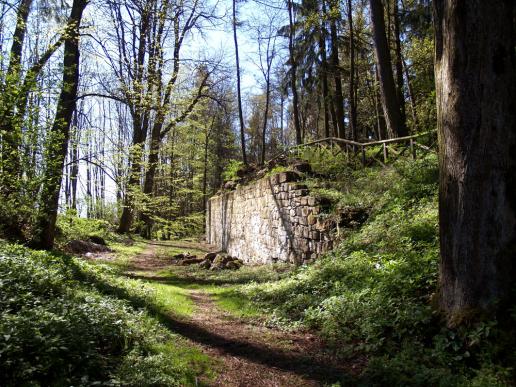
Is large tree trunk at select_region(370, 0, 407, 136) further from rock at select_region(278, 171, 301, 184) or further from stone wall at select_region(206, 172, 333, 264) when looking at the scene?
stone wall at select_region(206, 172, 333, 264)

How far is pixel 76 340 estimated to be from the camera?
3559 millimetres

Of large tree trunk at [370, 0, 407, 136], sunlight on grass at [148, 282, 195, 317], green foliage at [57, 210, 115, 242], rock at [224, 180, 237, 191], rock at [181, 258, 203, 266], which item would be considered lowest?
rock at [181, 258, 203, 266]

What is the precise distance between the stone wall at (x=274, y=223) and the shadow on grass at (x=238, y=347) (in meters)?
4.04

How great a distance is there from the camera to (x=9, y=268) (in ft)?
15.7

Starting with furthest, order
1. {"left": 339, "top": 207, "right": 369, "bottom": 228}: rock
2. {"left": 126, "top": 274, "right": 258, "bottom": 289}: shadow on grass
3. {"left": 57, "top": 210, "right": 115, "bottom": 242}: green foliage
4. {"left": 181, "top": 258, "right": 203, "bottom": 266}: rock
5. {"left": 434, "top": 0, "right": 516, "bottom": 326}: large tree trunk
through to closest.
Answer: {"left": 181, "top": 258, "right": 203, "bottom": 266}: rock → {"left": 57, "top": 210, "right": 115, "bottom": 242}: green foliage → {"left": 126, "top": 274, "right": 258, "bottom": 289}: shadow on grass → {"left": 339, "top": 207, "right": 369, "bottom": 228}: rock → {"left": 434, "top": 0, "right": 516, "bottom": 326}: large tree trunk

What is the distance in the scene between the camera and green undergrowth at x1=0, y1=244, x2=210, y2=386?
10.3 feet

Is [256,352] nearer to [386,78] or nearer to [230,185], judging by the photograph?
[386,78]

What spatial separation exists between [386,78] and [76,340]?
34.7 ft

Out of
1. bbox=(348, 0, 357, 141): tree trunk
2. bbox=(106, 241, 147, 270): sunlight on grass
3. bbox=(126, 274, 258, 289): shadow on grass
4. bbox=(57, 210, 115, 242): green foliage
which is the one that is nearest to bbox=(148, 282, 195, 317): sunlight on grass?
bbox=(126, 274, 258, 289): shadow on grass

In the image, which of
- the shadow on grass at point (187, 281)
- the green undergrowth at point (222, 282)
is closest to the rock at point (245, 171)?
the green undergrowth at point (222, 282)

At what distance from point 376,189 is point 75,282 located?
269 inches

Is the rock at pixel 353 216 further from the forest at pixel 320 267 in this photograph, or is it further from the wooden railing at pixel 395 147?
the wooden railing at pixel 395 147

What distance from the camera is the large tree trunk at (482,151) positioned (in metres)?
3.71

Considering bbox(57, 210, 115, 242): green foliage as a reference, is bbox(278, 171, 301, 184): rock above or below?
above
